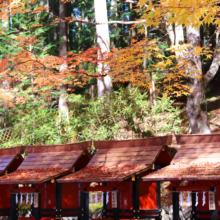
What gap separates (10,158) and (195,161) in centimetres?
630

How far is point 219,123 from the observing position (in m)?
16.0

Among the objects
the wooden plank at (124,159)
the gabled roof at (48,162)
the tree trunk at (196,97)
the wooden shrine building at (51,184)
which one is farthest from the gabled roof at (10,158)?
the tree trunk at (196,97)

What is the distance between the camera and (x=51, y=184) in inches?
387

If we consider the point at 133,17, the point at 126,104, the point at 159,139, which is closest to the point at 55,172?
the point at 159,139

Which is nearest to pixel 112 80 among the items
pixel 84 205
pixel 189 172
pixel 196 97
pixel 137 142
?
pixel 196 97

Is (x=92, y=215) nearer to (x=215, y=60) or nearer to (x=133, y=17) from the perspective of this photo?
(x=215, y=60)

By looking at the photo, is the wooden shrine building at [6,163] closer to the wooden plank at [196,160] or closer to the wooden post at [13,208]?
the wooden post at [13,208]

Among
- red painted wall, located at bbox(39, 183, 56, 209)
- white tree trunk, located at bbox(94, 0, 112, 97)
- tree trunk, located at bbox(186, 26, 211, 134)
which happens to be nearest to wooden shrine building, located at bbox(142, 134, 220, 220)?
tree trunk, located at bbox(186, 26, 211, 134)

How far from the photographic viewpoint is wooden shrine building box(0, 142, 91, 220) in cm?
923

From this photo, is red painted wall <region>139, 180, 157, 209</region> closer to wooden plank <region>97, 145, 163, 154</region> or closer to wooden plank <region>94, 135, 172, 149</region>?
wooden plank <region>97, 145, 163, 154</region>

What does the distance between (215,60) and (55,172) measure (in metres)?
6.90

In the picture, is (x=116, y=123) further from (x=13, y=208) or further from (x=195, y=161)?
(x=195, y=161)

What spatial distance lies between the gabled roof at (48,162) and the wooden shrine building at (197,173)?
2.96m

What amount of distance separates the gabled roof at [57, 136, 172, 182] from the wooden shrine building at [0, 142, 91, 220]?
729mm
